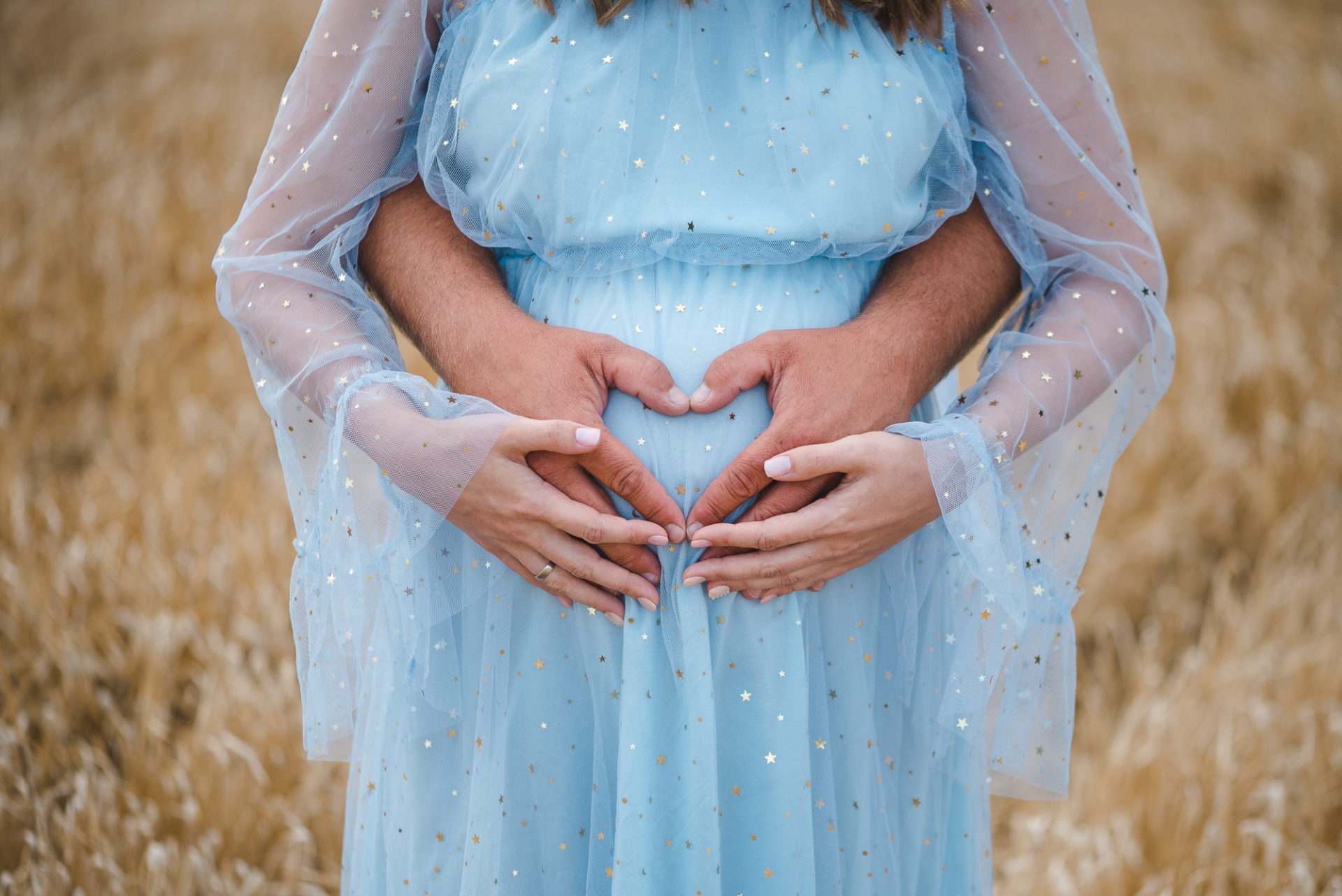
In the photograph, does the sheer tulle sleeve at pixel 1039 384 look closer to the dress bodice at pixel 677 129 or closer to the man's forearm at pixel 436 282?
the dress bodice at pixel 677 129

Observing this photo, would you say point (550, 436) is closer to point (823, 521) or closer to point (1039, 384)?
point (823, 521)

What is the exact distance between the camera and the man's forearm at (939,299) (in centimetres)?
109

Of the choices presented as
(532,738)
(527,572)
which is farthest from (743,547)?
(532,738)

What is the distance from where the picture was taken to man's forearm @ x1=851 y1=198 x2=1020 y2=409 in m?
1.09

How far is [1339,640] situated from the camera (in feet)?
8.43

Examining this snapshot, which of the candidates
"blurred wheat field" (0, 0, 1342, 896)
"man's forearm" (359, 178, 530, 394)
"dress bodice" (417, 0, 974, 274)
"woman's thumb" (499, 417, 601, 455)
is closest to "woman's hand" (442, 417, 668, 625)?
"woman's thumb" (499, 417, 601, 455)

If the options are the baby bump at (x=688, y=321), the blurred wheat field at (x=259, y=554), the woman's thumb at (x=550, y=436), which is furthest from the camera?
A: the blurred wheat field at (x=259, y=554)

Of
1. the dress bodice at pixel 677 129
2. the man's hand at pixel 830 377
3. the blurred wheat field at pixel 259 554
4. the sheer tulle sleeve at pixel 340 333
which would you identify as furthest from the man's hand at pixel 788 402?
the blurred wheat field at pixel 259 554

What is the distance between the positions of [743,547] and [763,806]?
31 centimetres

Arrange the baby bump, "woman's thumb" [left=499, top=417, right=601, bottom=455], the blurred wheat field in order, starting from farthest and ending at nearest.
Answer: the blurred wheat field
the baby bump
"woman's thumb" [left=499, top=417, right=601, bottom=455]

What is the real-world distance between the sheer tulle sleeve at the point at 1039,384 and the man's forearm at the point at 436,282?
0.51 metres

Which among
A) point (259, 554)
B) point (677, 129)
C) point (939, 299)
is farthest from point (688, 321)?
point (259, 554)

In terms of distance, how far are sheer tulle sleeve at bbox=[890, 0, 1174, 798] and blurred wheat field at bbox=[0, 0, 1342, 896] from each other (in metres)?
1.16

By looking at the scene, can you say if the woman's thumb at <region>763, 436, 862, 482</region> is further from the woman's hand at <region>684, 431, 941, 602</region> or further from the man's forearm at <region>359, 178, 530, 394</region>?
the man's forearm at <region>359, 178, 530, 394</region>
